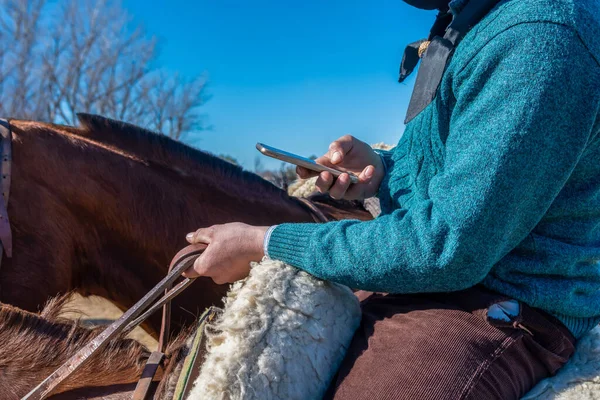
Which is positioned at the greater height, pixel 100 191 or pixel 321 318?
pixel 100 191

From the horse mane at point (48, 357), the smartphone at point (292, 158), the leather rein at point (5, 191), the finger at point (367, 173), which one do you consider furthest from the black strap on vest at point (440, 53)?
the leather rein at point (5, 191)

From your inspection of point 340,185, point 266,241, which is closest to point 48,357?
point 266,241

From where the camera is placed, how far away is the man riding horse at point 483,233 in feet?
3.41

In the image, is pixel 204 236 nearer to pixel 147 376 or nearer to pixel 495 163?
pixel 147 376

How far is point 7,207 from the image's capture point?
1886 millimetres

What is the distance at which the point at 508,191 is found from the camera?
1.04 m

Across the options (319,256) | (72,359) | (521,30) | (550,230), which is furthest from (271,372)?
(521,30)

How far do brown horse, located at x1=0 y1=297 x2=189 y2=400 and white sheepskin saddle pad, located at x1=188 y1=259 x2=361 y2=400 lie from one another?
9.7 inches

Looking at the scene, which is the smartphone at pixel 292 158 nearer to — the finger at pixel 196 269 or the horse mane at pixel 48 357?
the finger at pixel 196 269

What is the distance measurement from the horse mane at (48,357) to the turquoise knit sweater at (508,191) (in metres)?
0.54

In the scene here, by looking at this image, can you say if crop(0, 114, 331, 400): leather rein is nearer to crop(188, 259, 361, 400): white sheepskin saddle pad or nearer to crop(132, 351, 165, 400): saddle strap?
crop(132, 351, 165, 400): saddle strap

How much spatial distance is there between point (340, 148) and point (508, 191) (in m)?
0.85

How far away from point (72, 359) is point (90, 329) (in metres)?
0.14

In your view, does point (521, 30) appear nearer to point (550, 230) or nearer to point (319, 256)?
point (550, 230)
